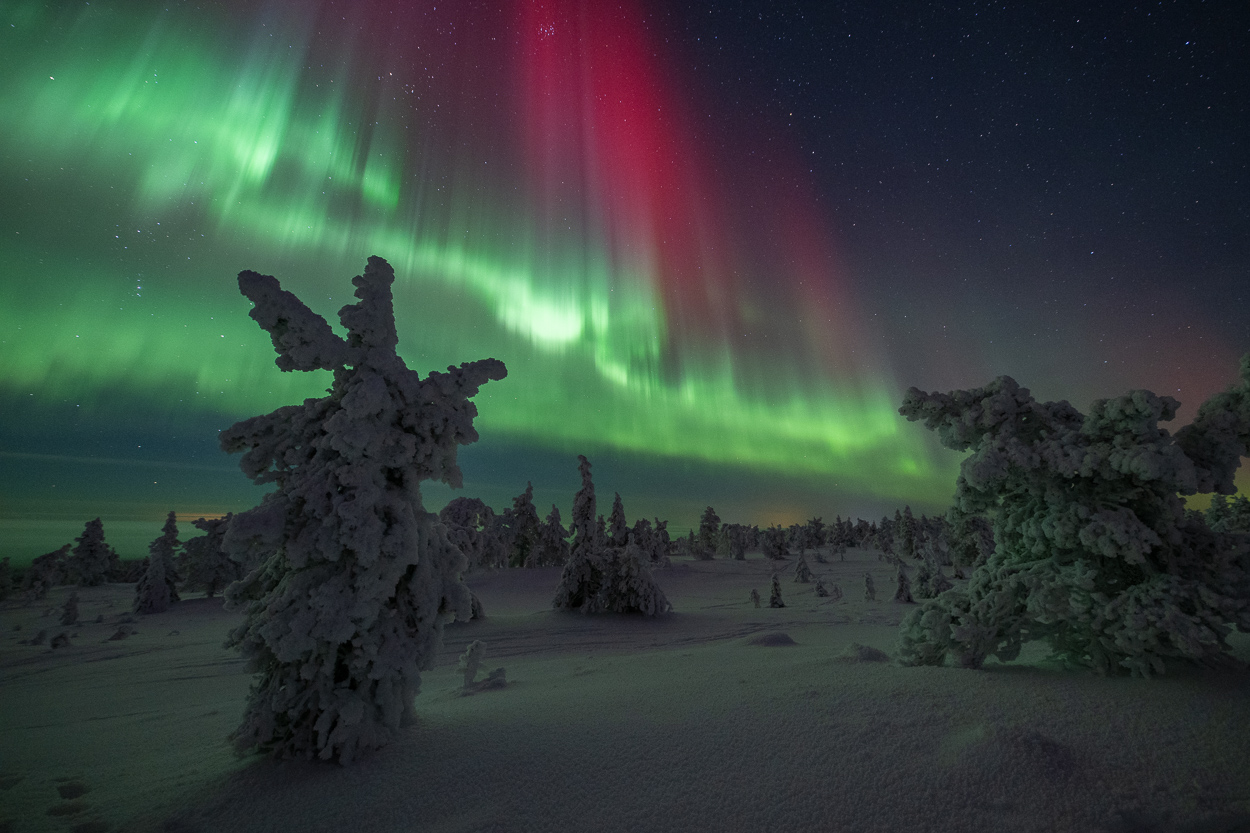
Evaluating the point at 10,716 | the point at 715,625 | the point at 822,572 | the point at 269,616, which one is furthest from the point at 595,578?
the point at 822,572

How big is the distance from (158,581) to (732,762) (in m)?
38.2

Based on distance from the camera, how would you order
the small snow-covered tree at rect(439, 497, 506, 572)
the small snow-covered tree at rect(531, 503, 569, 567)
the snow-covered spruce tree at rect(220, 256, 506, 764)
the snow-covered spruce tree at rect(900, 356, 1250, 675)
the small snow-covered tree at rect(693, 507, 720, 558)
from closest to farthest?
the snow-covered spruce tree at rect(900, 356, 1250, 675) → the snow-covered spruce tree at rect(220, 256, 506, 764) → the small snow-covered tree at rect(439, 497, 506, 572) → the small snow-covered tree at rect(531, 503, 569, 567) → the small snow-covered tree at rect(693, 507, 720, 558)

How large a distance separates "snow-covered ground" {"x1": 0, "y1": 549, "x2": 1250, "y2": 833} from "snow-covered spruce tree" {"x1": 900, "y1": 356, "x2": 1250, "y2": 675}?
1.46 feet

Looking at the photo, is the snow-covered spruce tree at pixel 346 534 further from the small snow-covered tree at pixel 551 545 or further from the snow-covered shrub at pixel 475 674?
the small snow-covered tree at pixel 551 545

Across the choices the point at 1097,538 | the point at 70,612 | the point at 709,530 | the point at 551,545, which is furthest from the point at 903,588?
the point at 709,530

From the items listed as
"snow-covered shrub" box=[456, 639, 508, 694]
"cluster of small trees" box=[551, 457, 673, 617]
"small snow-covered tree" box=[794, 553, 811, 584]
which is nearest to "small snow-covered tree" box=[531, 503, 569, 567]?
"small snow-covered tree" box=[794, 553, 811, 584]

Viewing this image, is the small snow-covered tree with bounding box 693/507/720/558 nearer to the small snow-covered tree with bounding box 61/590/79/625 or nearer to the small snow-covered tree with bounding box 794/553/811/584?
the small snow-covered tree with bounding box 794/553/811/584

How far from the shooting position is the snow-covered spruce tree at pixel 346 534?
5.68 meters

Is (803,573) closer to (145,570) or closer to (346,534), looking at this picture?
(346,534)

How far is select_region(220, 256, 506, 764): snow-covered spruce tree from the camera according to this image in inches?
224

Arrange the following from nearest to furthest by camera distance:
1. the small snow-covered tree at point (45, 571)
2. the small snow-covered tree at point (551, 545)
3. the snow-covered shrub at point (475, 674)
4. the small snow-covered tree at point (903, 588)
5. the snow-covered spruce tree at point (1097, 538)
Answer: the snow-covered spruce tree at point (1097, 538), the snow-covered shrub at point (475, 674), the small snow-covered tree at point (903, 588), the small snow-covered tree at point (45, 571), the small snow-covered tree at point (551, 545)

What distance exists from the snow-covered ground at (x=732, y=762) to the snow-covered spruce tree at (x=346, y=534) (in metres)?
0.56

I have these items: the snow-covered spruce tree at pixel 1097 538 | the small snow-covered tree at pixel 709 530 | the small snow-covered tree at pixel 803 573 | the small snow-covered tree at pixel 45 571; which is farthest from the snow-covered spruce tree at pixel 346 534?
the small snow-covered tree at pixel 709 530

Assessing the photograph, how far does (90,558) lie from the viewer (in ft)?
143
